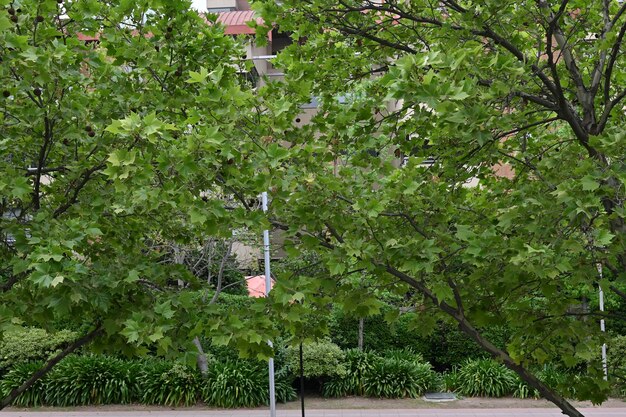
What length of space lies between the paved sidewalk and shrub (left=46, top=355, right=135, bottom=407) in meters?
0.48

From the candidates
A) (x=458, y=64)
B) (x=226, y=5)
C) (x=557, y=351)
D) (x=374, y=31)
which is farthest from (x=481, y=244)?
(x=226, y=5)

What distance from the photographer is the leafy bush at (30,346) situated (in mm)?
15500

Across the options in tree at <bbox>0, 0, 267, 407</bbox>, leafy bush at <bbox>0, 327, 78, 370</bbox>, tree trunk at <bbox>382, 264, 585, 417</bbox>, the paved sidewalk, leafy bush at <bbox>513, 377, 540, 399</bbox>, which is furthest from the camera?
leafy bush at <bbox>0, 327, 78, 370</bbox>

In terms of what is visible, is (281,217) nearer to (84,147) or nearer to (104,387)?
(84,147)

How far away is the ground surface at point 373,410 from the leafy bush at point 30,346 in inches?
47.2

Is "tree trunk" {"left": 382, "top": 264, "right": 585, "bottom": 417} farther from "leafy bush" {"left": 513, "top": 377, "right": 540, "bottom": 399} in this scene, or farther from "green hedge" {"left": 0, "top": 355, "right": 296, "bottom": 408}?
"leafy bush" {"left": 513, "top": 377, "right": 540, "bottom": 399}

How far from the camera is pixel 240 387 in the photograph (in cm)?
1449

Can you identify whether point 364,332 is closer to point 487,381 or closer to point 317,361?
point 317,361

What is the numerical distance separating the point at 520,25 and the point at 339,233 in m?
2.58

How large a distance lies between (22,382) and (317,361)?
6.18 meters

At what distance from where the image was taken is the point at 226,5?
32.5 meters

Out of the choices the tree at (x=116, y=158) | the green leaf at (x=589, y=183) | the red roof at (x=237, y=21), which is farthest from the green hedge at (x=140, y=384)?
the red roof at (x=237, y=21)

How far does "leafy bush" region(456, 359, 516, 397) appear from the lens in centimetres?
1515

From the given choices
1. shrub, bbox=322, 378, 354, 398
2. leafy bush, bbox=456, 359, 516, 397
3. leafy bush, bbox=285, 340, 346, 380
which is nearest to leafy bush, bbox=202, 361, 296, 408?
leafy bush, bbox=285, 340, 346, 380
